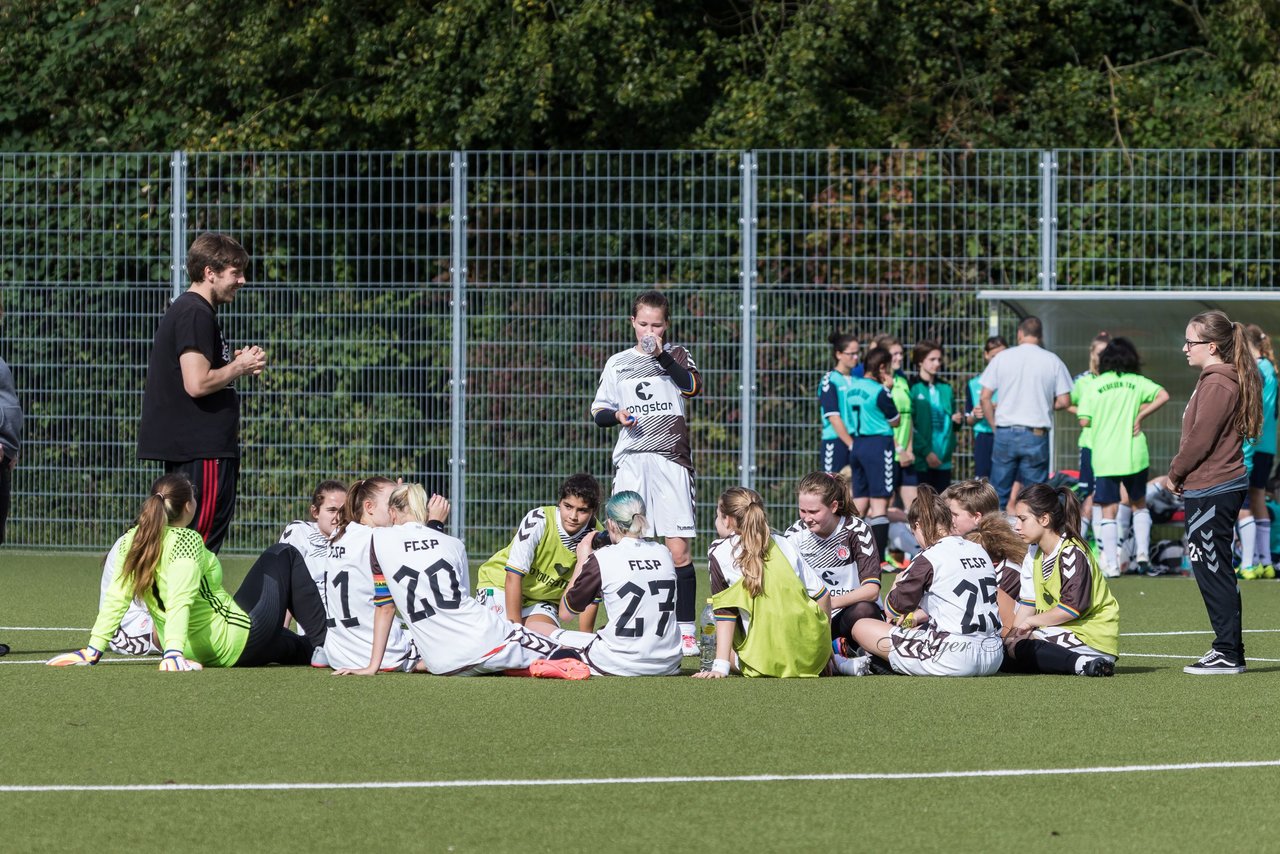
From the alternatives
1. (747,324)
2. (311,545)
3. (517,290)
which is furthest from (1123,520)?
(311,545)

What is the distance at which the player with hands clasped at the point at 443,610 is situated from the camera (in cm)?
826

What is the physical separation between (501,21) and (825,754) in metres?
14.0

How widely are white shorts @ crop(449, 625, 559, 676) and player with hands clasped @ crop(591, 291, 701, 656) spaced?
163cm

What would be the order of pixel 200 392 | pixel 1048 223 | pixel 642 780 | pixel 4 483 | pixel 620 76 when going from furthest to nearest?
pixel 620 76 → pixel 1048 223 → pixel 4 483 → pixel 200 392 → pixel 642 780

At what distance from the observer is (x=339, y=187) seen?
655 inches

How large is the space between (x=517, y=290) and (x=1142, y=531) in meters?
5.61

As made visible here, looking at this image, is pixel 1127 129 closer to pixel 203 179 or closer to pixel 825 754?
pixel 203 179

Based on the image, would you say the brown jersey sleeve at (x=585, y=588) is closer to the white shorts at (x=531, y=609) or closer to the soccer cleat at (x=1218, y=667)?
the white shorts at (x=531, y=609)

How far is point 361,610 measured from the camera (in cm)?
870

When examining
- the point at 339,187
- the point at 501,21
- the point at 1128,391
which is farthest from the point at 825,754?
the point at 501,21

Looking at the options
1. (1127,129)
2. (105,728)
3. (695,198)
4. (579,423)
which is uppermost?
(1127,129)

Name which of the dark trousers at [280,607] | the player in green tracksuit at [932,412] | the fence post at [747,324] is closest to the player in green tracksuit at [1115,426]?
the player in green tracksuit at [932,412]

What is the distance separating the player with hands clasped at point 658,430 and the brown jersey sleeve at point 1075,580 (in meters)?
2.27

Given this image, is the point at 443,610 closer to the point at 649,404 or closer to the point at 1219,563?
the point at 649,404
